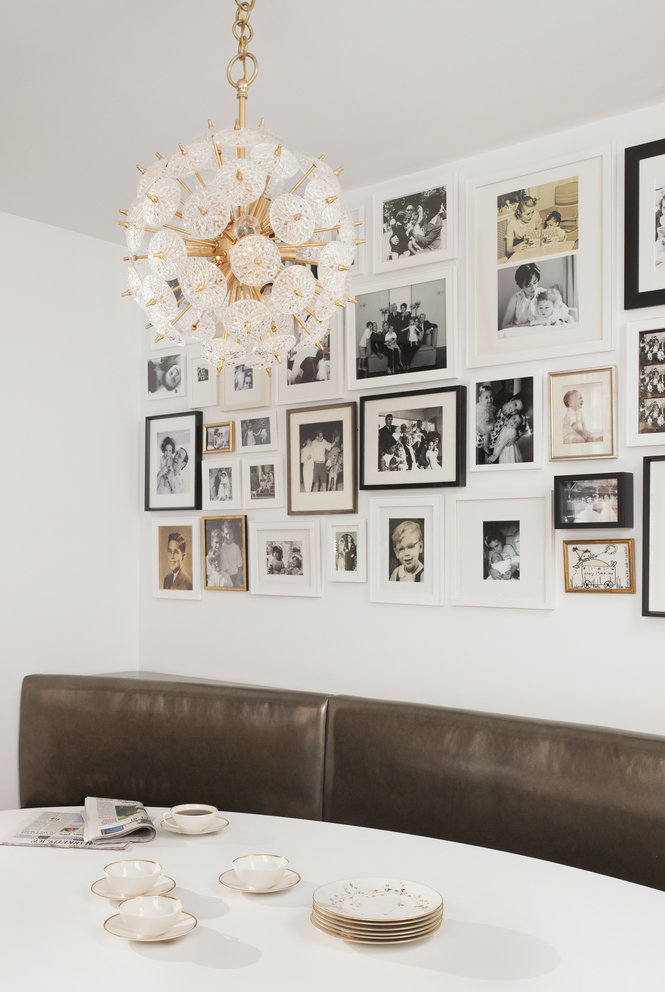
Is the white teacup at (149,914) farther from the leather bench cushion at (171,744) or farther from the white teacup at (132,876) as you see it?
the leather bench cushion at (171,744)

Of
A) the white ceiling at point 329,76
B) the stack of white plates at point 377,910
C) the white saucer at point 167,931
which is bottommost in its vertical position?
the white saucer at point 167,931

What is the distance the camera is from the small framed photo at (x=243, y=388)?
3350 mm

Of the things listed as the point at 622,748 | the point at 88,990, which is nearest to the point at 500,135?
the point at 622,748

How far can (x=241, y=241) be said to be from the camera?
161 cm

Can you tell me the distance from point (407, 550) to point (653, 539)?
832 mm

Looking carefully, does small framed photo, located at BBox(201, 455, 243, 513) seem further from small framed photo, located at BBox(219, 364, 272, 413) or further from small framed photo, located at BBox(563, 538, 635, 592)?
small framed photo, located at BBox(563, 538, 635, 592)

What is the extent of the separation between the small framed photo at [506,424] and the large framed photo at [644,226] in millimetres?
396

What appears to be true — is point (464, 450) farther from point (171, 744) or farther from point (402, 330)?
point (171, 744)

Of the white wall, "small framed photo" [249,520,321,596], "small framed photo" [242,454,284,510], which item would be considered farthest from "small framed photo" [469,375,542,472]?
the white wall

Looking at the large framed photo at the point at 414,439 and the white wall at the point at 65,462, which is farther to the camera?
the white wall at the point at 65,462

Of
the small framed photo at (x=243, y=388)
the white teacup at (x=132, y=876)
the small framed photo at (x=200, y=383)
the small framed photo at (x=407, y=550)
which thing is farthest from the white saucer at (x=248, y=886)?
the small framed photo at (x=200, y=383)

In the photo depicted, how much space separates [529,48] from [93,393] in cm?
223

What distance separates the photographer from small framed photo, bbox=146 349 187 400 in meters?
3.66

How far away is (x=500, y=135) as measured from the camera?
270cm
